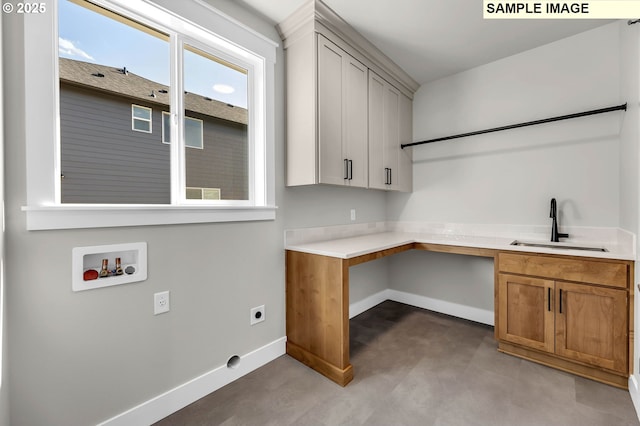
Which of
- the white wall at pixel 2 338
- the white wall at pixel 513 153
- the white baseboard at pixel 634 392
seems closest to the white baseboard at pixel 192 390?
the white wall at pixel 2 338

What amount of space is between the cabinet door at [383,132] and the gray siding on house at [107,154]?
5.53 ft

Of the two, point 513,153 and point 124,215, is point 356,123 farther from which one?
point 124,215

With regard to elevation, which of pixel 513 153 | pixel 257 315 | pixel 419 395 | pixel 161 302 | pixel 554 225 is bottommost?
pixel 419 395

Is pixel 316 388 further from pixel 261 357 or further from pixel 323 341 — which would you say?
pixel 261 357

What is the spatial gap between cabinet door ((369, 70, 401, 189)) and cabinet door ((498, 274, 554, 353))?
1276 millimetres

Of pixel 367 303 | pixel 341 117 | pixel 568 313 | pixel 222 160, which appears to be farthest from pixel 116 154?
pixel 568 313

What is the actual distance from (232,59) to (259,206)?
104 cm

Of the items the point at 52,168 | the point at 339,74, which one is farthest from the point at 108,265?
the point at 339,74

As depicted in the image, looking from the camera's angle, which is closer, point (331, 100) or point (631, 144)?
point (631, 144)

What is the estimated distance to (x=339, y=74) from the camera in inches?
85.4

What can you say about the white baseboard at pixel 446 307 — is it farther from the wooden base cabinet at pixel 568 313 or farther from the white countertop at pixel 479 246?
the white countertop at pixel 479 246

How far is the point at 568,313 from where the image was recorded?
6.13ft

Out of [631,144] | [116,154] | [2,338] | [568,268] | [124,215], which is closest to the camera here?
[2,338]

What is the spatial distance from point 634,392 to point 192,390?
2.54 m
